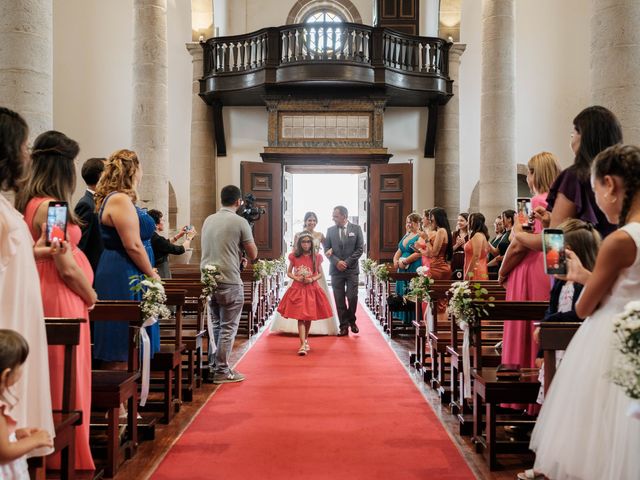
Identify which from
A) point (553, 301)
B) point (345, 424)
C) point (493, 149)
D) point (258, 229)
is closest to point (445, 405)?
point (345, 424)

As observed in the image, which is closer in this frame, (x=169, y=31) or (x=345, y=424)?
(x=345, y=424)

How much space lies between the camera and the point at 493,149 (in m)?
10.9

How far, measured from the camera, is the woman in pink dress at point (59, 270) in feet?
10.7

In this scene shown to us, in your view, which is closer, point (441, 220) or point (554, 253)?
point (554, 253)

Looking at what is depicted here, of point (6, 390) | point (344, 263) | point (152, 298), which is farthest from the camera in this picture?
point (344, 263)

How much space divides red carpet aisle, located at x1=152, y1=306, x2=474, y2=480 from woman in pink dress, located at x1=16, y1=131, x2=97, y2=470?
2.56ft

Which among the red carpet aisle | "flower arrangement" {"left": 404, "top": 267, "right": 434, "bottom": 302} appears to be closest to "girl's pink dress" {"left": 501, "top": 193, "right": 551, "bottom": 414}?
the red carpet aisle

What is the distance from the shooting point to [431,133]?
1609 centimetres

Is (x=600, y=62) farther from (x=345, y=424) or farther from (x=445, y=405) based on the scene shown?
(x=345, y=424)

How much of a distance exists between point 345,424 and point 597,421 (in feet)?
A: 8.79

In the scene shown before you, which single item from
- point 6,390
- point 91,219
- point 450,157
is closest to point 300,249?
point 91,219

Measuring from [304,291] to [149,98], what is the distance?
4.15 m

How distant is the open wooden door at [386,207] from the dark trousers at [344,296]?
522cm

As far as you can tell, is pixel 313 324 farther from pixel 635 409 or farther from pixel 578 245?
pixel 635 409
